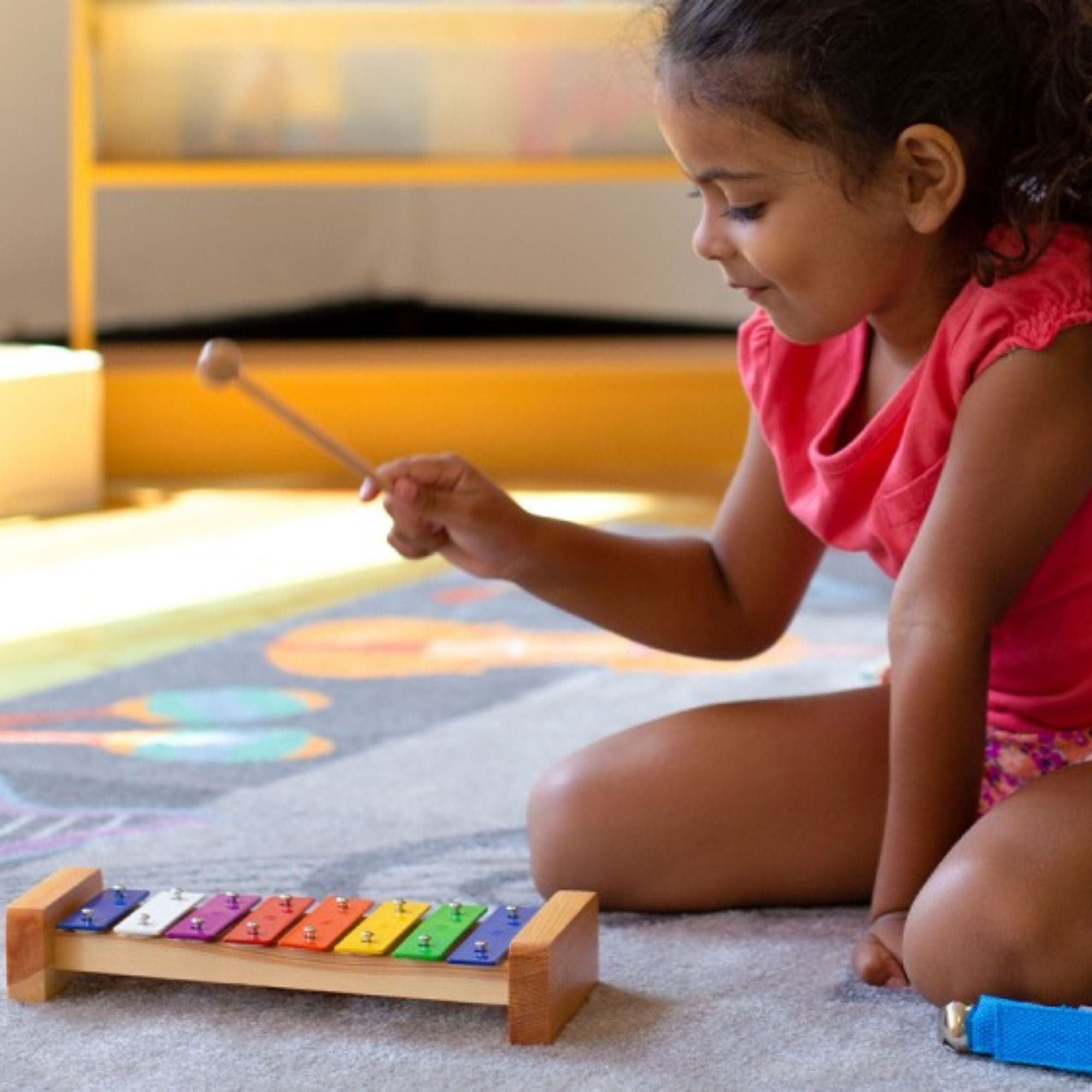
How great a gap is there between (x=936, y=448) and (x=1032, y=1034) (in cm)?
28

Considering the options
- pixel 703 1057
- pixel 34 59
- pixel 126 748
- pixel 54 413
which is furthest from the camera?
pixel 34 59

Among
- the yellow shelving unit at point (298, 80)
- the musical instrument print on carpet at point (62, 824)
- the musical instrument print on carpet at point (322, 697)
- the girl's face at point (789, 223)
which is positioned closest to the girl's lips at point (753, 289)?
the girl's face at point (789, 223)

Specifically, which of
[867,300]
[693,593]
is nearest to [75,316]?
[693,593]

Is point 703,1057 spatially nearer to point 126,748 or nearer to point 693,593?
point 693,593

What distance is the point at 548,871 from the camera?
1082 millimetres

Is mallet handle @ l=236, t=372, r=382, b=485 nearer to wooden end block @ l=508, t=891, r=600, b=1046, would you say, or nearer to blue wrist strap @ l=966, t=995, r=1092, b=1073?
wooden end block @ l=508, t=891, r=600, b=1046

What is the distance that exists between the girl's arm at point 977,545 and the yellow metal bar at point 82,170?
1.55 metres

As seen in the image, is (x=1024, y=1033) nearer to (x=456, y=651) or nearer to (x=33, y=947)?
(x=33, y=947)

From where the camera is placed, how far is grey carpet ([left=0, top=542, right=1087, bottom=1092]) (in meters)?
0.85

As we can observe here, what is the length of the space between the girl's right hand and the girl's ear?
0.79 feet

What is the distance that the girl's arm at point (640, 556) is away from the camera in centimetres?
103

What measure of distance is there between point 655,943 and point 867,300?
321mm

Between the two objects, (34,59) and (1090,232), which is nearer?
(1090,232)

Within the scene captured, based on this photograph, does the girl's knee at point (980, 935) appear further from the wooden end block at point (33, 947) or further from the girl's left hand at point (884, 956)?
the wooden end block at point (33, 947)
